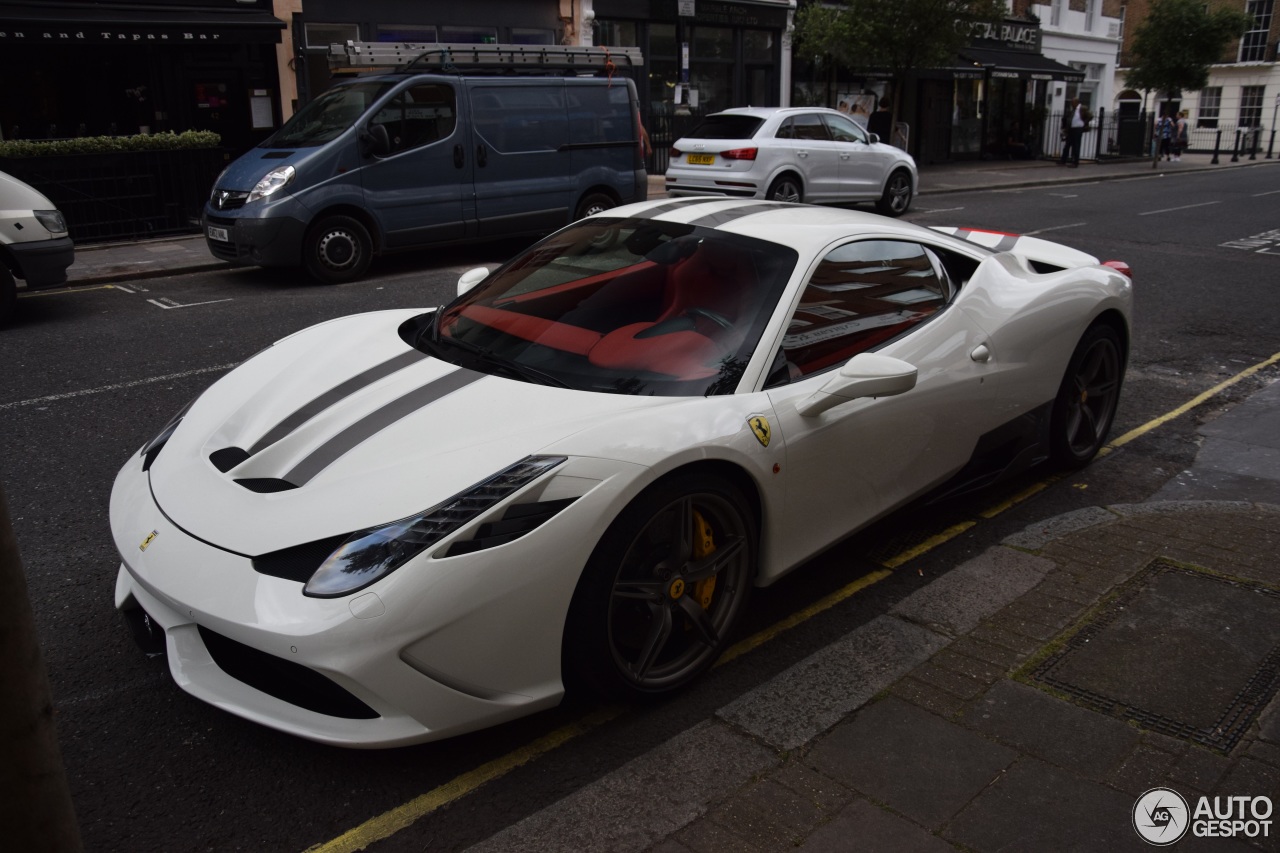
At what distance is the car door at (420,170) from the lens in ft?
36.1

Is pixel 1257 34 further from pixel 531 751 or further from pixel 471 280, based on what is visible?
pixel 531 751

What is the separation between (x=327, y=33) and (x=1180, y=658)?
58.3ft

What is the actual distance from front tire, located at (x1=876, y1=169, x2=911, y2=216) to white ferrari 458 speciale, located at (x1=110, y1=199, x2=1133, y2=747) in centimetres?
1343

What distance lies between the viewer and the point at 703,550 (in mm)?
3205

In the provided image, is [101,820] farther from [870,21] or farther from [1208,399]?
[870,21]

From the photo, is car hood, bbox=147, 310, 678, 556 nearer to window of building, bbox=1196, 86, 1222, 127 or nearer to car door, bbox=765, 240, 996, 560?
car door, bbox=765, 240, 996, 560

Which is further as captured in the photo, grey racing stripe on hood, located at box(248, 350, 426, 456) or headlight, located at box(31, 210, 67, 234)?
headlight, located at box(31, 210, 67, 234)

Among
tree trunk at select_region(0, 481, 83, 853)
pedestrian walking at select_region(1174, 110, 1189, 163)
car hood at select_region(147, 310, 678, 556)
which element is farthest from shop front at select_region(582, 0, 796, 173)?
tree trunk at select_region(0, 481, 83, 853)

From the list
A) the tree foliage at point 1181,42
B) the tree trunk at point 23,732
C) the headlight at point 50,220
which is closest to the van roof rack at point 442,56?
the headlight at point 50,220

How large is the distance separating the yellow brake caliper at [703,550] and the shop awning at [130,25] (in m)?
14.6

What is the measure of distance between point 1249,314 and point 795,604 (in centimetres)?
724

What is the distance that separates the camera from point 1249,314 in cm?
912

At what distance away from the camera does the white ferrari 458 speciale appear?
2611 mm

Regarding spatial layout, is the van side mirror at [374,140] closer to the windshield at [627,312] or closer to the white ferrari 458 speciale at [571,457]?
the white ferrari 458 speciale at [571,457]
